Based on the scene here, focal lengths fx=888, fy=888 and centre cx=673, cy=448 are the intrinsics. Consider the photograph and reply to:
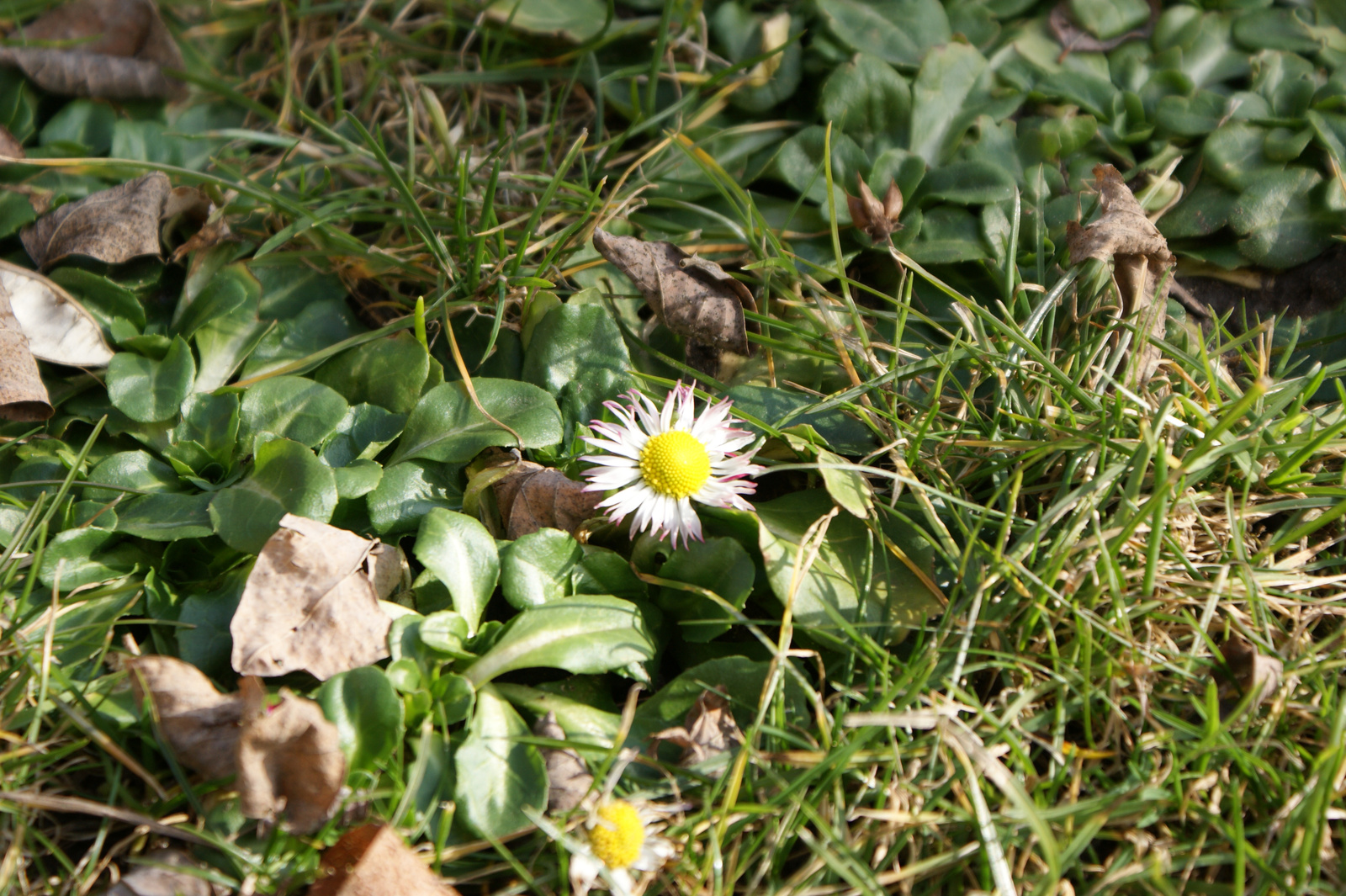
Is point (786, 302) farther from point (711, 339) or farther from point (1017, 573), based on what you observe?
point (1017, 573)

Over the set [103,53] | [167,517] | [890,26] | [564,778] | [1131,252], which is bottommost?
[564,778]

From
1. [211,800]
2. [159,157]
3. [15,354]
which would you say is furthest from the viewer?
[159,157]

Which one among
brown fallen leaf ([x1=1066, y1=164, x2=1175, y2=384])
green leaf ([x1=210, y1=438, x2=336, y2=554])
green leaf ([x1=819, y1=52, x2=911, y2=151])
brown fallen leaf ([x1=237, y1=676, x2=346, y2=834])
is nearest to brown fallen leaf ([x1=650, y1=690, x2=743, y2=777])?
brown fallen leaf ([x1=237, y1=676, x2=346, y2=834])

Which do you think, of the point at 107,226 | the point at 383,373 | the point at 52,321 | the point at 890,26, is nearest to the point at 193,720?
the point at 383,373

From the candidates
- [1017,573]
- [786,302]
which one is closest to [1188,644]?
[1017,573]

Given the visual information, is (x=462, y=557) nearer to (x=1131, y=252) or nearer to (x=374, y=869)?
(x=374, y=869)

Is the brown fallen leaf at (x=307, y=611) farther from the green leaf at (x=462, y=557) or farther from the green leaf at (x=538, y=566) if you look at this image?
the green leaf at (x=538, y=566)
